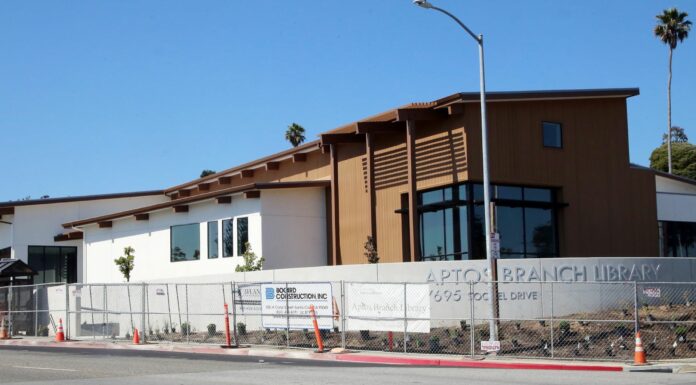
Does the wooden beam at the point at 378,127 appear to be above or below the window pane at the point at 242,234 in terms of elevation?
above

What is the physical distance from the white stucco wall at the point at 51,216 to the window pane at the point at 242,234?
1581 centimetres

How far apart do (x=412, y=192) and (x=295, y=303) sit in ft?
25.7

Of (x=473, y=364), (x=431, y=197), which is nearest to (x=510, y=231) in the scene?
(x=431, y=197)

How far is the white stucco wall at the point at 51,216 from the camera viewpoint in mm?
48094

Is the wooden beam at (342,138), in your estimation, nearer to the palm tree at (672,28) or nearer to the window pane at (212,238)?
the window pane at (212,238)

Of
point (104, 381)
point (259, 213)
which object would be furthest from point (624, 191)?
point (104, 381)

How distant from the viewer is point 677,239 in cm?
3819

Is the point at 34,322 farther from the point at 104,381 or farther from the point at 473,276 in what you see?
the point at 104,381

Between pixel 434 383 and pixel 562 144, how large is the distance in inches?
734

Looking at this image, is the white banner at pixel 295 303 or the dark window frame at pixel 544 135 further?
the dark window frame at pixel 544 135

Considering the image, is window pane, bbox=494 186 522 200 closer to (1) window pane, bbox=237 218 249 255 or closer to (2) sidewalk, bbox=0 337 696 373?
(2) sidewalk, bbox=0 337 696 373

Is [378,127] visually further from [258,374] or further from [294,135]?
[294,135]

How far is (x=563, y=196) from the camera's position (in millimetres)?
32000

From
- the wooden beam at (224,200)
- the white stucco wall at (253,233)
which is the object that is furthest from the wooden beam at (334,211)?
the wooden beam at (224,200)
